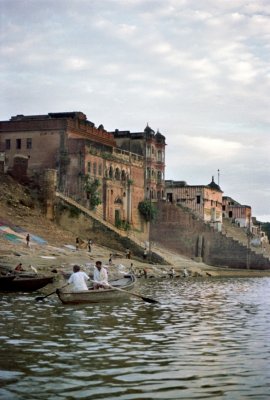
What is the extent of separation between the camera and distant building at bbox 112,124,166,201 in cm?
8719

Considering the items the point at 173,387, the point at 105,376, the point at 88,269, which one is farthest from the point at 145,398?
the point at 88,269

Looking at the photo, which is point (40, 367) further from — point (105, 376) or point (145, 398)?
point (145, 398)

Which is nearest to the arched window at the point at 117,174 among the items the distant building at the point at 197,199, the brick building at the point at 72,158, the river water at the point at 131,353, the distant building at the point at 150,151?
the brick building at the point at 72,158

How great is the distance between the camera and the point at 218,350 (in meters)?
16.8

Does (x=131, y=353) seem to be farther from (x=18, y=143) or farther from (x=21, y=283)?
(x=18, y=143)

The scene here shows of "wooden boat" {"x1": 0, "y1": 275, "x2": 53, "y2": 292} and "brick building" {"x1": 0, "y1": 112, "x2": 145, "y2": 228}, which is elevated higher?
"brick building" {"x1": 0, "y1": 112, "x2": 145, "y2": 228}

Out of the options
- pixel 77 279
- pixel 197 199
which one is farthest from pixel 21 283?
pixel 197 199

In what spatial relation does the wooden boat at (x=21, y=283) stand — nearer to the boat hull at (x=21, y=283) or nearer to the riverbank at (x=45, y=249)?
the boat hull at (x=21, y=283)

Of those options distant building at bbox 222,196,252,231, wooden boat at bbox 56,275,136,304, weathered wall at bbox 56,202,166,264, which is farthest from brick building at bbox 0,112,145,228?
wooden boat at bbox 56,275,136,304

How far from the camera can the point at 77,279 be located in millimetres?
27203

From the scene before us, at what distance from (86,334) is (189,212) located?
68.5 meters

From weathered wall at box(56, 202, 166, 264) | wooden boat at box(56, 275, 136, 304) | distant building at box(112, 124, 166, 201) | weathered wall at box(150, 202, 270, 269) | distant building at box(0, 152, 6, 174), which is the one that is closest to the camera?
wooden boat at box(56, 275, 136, 304)

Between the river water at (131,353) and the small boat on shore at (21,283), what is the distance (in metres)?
5.48

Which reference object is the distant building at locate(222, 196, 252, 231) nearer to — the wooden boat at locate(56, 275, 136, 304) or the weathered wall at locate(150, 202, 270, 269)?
the weathered wall at locate(150, 202, 270, 269)
